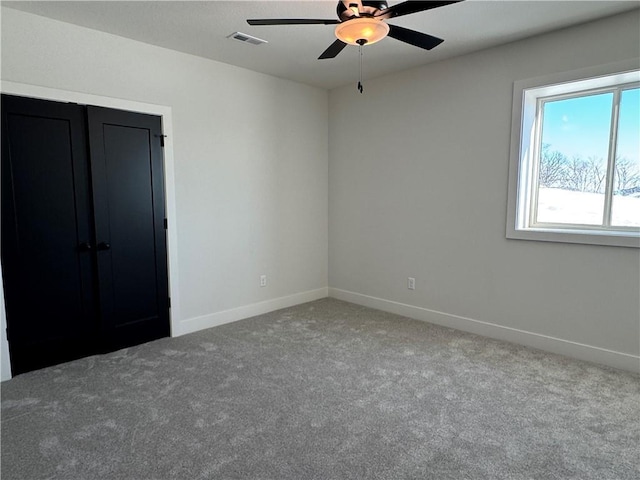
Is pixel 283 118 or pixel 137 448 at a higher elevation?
pixel 283 118

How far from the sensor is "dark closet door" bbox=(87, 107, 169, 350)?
133 inches

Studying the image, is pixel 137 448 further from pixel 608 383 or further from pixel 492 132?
pixel 492 132

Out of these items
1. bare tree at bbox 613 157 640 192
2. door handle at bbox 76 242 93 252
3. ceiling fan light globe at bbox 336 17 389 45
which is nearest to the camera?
ceiling fan light globe at bbox 336 17 389 45

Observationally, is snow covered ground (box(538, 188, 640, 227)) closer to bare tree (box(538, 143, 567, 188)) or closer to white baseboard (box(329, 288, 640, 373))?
bare tree (box(538, 143, 567, 188))

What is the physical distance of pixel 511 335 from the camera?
3.72 meters

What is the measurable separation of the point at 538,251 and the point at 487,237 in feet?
1.56

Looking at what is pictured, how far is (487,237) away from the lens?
385 cm

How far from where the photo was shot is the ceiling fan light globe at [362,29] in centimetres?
204

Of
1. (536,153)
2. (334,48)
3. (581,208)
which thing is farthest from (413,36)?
(581,208)

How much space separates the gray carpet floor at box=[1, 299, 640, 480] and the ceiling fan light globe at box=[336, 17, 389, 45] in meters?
2.26

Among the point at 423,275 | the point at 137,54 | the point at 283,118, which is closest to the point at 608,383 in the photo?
the point at 423,275

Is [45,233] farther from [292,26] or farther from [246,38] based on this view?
[292,26]

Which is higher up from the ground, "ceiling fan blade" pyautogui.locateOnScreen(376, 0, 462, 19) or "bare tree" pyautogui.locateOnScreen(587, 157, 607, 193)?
"ceiling fan blade" pyautogui.locateOnScreen(376, 0, 462, 19)

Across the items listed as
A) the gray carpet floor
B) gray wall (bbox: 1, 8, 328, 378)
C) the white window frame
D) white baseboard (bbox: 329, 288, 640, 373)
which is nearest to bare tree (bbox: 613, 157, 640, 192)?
the white window frame
